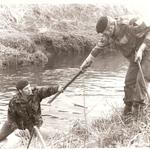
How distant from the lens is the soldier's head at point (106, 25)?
6.30m

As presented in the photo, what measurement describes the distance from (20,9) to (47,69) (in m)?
3.66

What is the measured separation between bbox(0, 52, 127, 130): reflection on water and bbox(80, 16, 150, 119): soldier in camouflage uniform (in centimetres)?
69

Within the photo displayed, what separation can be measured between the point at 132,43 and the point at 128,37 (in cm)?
10

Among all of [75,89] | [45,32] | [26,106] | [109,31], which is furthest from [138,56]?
[45,32]

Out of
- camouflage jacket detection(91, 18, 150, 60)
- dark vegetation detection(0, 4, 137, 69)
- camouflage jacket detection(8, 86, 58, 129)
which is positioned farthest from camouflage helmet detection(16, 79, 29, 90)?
dark vegetation detection(0, 4, 137, 69)

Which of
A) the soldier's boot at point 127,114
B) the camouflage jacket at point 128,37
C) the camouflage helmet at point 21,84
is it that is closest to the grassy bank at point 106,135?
the soldier's boot at point 127,114

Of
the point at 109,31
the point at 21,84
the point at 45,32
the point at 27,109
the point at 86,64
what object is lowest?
the point at 45,32

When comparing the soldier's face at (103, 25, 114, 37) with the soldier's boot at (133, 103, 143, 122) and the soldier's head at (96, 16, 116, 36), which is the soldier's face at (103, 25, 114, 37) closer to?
the soldier's head at (96, 16, 116, 36)

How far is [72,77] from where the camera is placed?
38.6 ft

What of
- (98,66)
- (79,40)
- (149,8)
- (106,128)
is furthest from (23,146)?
(79,40)

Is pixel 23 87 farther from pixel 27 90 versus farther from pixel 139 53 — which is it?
pixel 139 53

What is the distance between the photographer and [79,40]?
50.7 feet

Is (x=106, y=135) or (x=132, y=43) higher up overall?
(x=132, y=43)

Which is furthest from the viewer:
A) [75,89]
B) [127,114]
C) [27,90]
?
[75,89]
